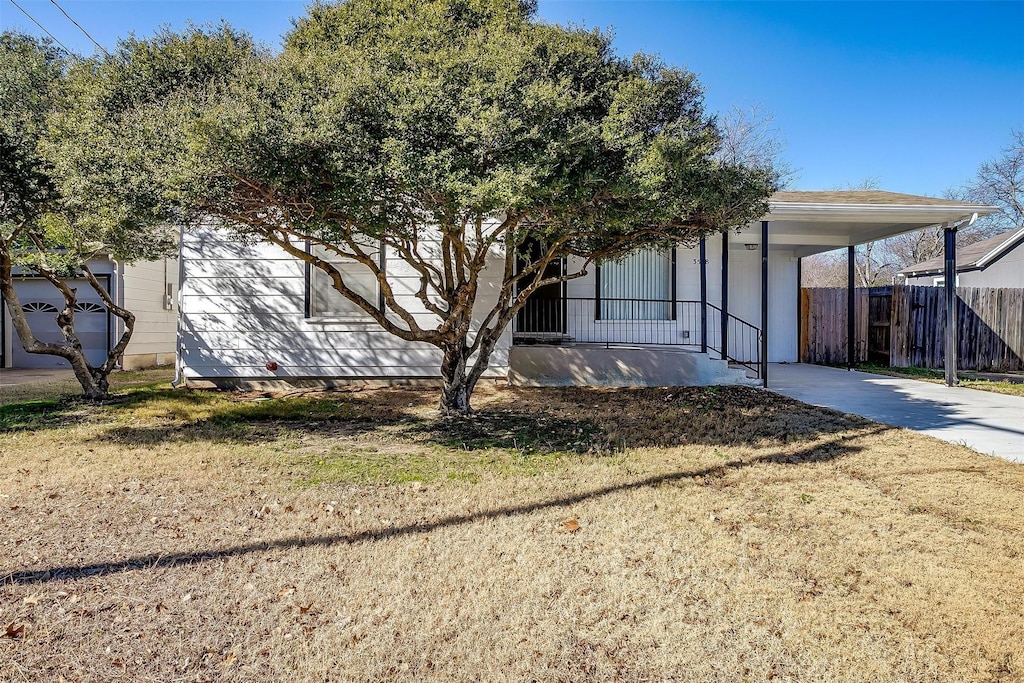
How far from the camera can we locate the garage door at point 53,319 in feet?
41.7

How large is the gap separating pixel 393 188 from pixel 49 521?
3414 mm

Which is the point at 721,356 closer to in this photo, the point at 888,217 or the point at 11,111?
the point at 888,217

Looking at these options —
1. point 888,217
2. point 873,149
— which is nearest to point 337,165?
point 888,217

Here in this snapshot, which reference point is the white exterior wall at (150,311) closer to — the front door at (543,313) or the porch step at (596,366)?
the front door at (543,313)

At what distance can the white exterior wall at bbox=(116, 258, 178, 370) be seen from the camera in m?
12.4

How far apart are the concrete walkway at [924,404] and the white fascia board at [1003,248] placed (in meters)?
10.5

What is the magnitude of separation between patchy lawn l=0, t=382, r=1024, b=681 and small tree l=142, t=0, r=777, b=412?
7.58 ft

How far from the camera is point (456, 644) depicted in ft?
7.98

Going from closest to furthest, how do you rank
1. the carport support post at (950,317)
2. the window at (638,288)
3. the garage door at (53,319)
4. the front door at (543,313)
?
the carport support post at (950,317) < the front door at (543,313) < the window at (638,288) < the garage door at (53,319)

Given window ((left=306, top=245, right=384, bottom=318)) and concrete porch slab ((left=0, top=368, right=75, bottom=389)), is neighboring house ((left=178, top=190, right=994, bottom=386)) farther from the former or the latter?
concrete porch slab ((left=0, top=368, right=75, bottom=389))

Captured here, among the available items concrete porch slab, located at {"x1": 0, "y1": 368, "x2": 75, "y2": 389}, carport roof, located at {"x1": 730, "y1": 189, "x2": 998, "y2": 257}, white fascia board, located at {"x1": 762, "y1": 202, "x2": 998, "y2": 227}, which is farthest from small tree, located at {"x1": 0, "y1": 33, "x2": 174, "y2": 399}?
white fascia board, located at {"x1": 762, "y1": 202, "x2": 998, "y2": 227}

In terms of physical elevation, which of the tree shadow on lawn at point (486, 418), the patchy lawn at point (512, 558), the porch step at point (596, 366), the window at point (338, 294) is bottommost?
the patchy lawn at point (512, 558)

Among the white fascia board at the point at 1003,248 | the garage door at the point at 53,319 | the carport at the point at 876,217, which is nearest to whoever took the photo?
the carport at the point at 876,217

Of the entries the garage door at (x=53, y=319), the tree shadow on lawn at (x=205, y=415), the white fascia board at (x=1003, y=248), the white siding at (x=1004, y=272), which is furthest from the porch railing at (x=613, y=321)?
the white fascia board at (x=1003, y=248)
